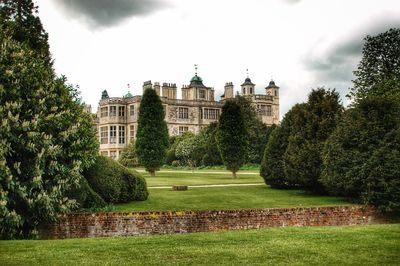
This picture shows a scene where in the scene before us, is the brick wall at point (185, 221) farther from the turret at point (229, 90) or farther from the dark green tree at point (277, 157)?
the turret at point (229, 90)

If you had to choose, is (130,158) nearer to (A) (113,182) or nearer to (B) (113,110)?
(B) (113,110)

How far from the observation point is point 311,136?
21.9 metres

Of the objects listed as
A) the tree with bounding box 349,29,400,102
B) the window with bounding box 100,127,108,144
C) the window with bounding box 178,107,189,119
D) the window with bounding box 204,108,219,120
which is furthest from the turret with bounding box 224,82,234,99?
the tree with bounding box 349,29,400,102

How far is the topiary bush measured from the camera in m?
17.5

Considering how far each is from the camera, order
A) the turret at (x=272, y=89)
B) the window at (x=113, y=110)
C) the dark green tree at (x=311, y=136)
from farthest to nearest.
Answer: the turret at (x=272, y=89), the window at (x=113, y=110), the dark green tree at (x=311, y=136)

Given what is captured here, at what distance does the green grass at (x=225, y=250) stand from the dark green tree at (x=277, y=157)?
12.4 metres

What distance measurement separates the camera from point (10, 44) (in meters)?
13.9

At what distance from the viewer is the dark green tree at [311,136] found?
2123cm

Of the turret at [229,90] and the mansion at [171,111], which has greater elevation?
the turret at [229,90]

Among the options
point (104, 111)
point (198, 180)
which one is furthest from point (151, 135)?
point (104, 111)

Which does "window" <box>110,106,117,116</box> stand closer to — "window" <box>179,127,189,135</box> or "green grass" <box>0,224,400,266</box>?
"window" <box>179,127,189,135</box>

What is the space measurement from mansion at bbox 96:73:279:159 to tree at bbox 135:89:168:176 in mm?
27905

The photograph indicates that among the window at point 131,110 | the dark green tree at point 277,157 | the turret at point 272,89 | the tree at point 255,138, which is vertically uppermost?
the turret at point 272,89

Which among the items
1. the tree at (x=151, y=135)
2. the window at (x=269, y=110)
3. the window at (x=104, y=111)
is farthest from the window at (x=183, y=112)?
the tree at (x=151, y=135)
